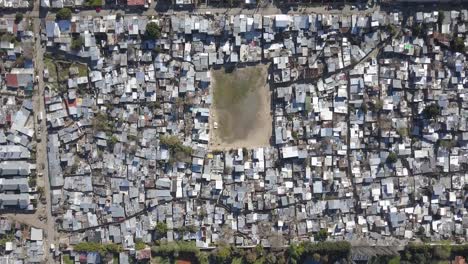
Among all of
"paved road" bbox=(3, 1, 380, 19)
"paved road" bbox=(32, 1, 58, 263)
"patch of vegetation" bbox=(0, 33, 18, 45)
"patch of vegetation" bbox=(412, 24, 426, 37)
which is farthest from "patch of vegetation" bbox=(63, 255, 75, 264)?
"patch of vegetation" bbox=(412, 24, 426, 37)

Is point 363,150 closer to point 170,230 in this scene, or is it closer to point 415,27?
point 415,27

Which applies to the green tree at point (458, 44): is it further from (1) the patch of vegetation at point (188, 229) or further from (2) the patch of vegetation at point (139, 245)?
(2) the patch of vegetation at point (139, 245)

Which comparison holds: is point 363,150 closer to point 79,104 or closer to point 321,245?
point 321,245

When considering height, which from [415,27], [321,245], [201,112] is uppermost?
[415,27]

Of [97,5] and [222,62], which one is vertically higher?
[97,5]

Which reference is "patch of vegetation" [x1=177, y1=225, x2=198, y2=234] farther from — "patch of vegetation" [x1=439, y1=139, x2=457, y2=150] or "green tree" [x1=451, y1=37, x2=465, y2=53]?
"green tree" [x1=451, y1=37, x2=465, y2=53]

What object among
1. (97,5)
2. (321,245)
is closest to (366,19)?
(321,245)
